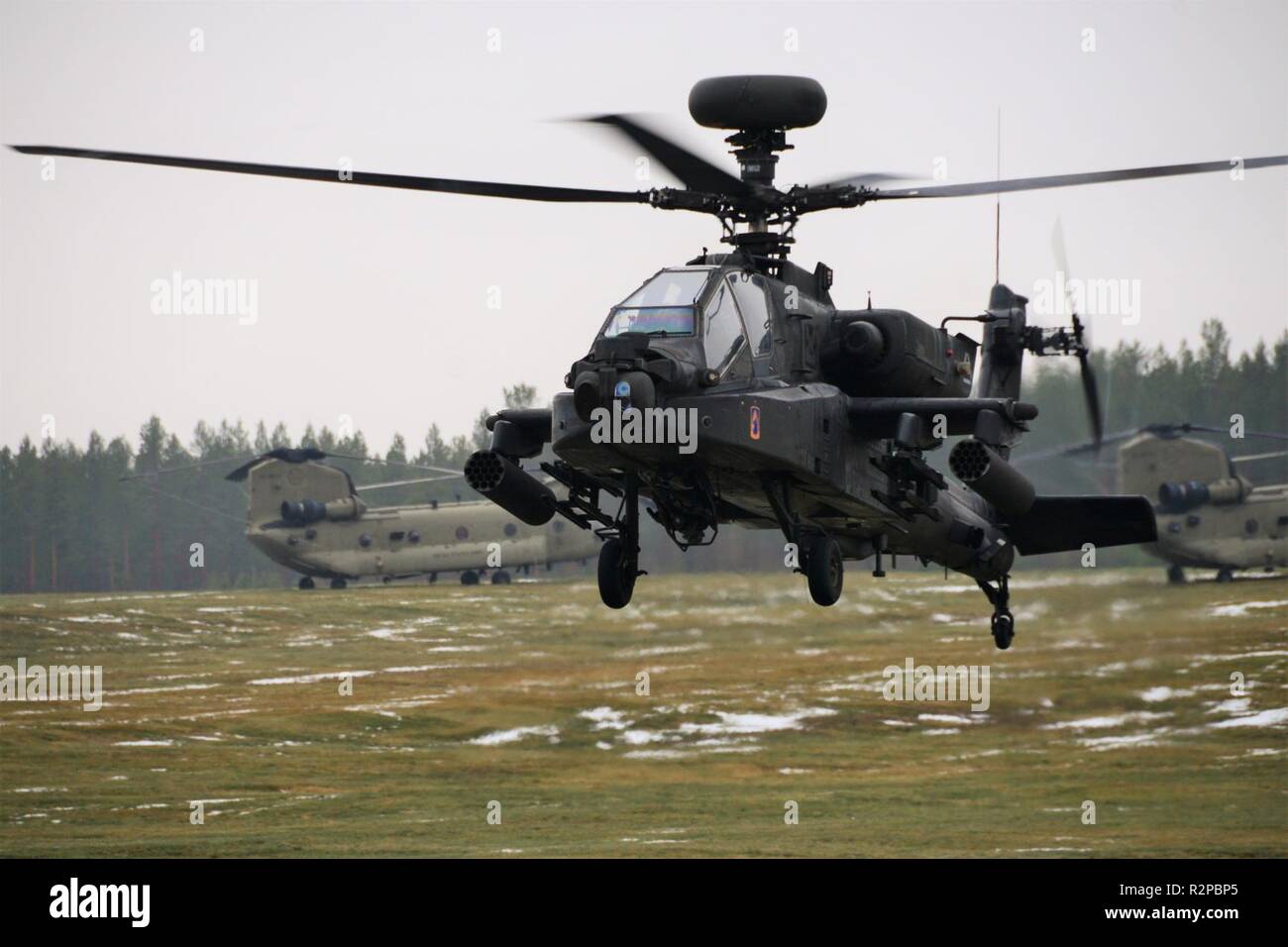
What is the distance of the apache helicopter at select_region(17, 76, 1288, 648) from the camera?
18.2 metres

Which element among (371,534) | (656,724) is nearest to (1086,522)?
(656,724)

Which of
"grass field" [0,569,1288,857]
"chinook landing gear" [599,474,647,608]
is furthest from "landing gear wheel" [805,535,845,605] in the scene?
"grass field" [0,569,1288,857]

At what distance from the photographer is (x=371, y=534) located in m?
65.6

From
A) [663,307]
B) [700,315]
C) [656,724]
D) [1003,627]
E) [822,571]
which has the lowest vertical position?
[656,724]

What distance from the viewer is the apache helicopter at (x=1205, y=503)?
5138 centimetres

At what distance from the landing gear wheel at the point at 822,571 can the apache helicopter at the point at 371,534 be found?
4401 cm

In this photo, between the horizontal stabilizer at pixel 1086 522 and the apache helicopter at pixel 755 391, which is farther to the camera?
the horizontal stabilizer at pixel 1086 522

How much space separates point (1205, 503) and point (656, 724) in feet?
57.9

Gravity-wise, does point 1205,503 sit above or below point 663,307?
below

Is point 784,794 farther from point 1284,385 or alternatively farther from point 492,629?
point 1284,385

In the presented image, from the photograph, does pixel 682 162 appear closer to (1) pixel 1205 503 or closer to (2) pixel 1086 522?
(2) pixel 1086 522

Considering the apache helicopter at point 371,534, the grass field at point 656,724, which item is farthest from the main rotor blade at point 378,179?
the apache helicopter at point 371,534

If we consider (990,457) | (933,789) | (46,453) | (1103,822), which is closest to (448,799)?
(933,789)

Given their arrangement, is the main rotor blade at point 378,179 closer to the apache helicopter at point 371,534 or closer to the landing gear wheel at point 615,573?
the landing gear wheel at point 615,573
